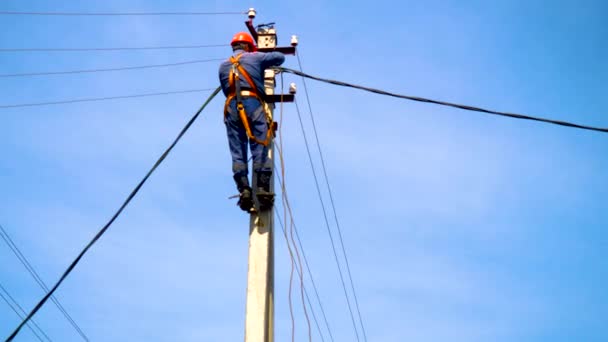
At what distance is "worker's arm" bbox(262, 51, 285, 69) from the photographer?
8.22 m

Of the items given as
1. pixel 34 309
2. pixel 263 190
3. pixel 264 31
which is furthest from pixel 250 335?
pixel 264 31

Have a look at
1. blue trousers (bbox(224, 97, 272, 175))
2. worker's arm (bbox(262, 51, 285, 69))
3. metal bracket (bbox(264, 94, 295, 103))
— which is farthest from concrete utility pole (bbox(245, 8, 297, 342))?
worker's arm (bbox(262, 51, 285, 69))

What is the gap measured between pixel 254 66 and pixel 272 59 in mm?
218

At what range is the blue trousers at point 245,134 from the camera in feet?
26.1

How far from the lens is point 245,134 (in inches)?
320

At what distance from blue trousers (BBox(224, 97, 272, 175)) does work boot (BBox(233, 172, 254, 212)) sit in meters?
0.08

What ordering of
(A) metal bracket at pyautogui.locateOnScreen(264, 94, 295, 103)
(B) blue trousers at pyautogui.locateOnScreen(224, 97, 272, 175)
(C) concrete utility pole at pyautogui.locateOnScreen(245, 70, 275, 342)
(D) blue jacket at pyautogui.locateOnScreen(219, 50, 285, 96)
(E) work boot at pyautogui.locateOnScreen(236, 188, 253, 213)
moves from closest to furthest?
(C) concrete utility pole at pyautogui.locateOnScreen(245, 70, 275, 342)
(E) work boot at pyautogui.locateOnScreen(236, 188, 253, 213)
(B) blue trousers at pyautogui.locateOnScreen(224, 97, 272, 175)
(D) blue jacket at pyautogui.locateOnScreen(219, 50, 285, 96)
(A) metal bracket at pyautogui.locateOnScreen(264, 94, 295, 103)

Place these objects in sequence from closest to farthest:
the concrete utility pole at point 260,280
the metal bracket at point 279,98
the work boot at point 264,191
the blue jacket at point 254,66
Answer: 1. the concrete utility pole at point 260,280
2. the work boot at point 264,191
3. the blue jacket at point 254,66
4. the metal bracket at point 279,98

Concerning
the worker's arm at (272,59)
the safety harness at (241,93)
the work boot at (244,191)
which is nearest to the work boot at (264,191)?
the work boot at (244,191)

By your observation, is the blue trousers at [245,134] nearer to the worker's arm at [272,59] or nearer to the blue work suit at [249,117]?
the blue work suit at [249,117]

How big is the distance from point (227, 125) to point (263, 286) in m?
1.70

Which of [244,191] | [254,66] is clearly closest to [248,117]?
[254,66]

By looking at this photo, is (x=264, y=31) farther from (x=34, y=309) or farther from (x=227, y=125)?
(x=34, y=309)

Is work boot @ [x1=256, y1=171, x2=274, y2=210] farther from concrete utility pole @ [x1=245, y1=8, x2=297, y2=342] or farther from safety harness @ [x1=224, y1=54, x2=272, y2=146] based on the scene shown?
safety harness @ [x1=224, y1=54, x2=272, y2=146]
